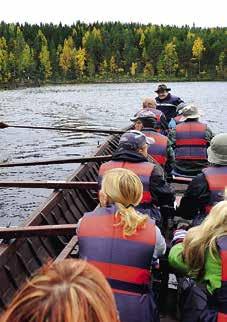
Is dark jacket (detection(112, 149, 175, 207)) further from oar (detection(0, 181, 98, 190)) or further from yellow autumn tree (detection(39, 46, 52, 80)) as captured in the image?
yellow autumn tree (detection(39, 46, 52, 80))

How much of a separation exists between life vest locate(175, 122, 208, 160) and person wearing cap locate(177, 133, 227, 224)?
136 inches

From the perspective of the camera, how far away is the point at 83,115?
37.0 metres

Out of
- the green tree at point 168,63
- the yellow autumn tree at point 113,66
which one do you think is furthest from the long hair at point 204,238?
the yellow autumn tree at point 113,66

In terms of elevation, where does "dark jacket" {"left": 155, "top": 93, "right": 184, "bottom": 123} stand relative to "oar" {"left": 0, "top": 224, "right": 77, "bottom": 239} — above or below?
above

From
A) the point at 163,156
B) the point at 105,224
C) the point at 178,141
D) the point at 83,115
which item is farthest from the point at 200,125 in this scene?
the point at 83,115

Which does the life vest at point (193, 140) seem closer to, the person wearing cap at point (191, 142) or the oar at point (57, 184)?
the person wearing cap at point (191, 142)

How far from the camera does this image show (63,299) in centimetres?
148

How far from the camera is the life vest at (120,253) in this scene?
3.56 metres

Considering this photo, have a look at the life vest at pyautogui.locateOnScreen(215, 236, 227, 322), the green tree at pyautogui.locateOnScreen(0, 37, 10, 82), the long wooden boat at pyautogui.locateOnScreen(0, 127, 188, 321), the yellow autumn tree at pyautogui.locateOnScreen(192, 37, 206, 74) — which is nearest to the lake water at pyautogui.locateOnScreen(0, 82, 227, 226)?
the long wooden boat at pyautogui.locateOnScreen(0, 127, 188, 321)

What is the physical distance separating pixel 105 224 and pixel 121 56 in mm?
127502

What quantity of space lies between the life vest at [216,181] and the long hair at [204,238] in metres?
1.46

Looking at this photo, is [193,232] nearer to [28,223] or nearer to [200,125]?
[28,223]

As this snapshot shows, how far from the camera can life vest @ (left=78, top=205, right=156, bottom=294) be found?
356 cm

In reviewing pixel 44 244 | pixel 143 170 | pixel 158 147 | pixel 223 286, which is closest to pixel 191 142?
pixel 158 147
